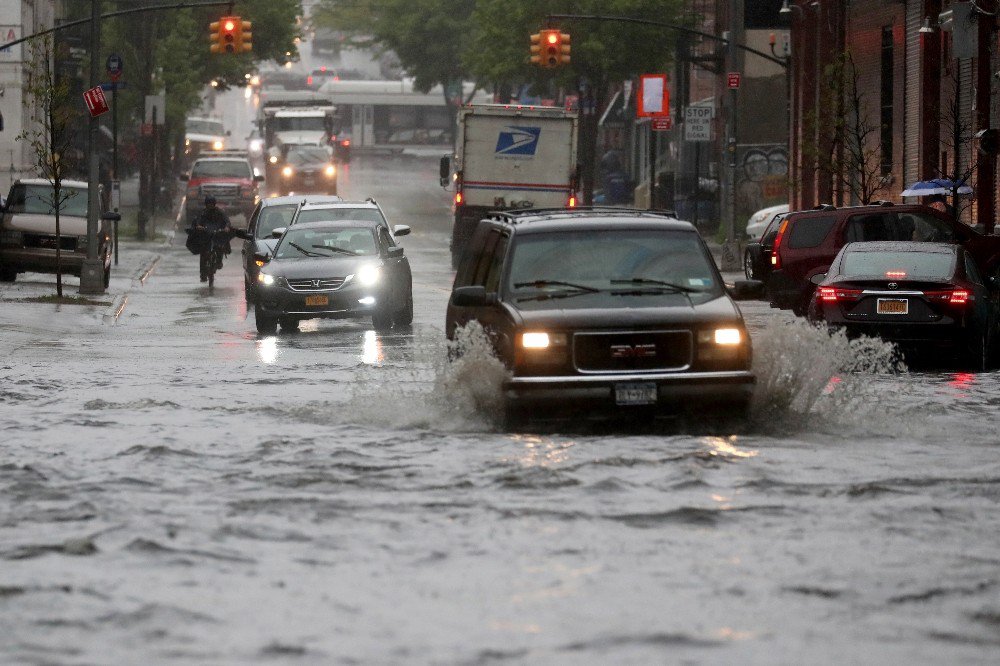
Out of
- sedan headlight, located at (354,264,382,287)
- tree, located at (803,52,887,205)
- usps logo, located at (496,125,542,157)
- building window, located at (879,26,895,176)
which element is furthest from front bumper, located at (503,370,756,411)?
usps logo, located at (496,125,542,157)

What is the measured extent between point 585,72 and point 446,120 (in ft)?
108

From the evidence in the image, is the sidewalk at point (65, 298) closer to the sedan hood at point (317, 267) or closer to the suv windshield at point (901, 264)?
the sedan hood at point (317, 267)

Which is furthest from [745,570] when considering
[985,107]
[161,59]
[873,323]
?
[161,59]

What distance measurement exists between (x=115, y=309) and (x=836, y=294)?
46.5 feet

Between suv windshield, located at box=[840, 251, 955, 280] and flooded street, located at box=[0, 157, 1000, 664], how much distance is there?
5.37 feet

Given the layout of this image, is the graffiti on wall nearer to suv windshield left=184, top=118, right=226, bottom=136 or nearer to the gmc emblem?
the gmc emblem

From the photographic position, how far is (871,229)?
90.0ft

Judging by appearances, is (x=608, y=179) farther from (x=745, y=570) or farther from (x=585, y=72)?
(x=745, y=570)

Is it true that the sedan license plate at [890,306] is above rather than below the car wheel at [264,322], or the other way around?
above

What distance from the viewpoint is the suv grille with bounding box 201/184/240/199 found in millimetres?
58438

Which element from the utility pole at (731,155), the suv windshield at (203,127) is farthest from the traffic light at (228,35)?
the suv windshield at (203,127)

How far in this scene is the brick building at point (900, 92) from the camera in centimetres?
3588

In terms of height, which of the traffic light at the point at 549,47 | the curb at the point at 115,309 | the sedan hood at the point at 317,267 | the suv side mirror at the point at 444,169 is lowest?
the curb at the point at 115,309

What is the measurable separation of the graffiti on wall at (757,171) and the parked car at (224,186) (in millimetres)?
14946
